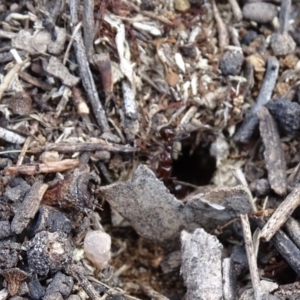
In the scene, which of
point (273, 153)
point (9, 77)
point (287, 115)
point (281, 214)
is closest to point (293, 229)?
point (281, 214)

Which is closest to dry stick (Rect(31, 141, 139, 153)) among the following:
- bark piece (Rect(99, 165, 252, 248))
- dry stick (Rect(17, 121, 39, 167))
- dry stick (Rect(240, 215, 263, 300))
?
dry stick (Rect(17, 121, 39, 167))

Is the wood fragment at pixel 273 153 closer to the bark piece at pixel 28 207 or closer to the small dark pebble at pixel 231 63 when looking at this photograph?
the small dark pebble at pixel 231 63

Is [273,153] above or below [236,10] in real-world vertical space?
below

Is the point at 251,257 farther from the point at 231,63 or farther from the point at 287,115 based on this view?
the point at 231,63

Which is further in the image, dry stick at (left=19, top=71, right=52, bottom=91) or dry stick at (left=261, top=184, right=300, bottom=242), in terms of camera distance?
dry stick at (left=19, top=71, right=52, bottom=91)

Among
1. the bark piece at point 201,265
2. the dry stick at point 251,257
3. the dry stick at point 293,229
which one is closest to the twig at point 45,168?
the bark piece at point 201,265

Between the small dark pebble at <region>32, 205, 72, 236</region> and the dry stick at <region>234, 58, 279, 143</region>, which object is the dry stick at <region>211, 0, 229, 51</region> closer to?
the dry stick at <region>234, 58, 279, 143</region>
